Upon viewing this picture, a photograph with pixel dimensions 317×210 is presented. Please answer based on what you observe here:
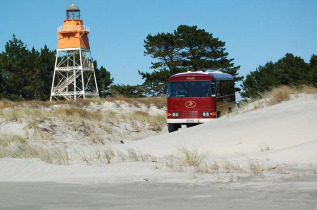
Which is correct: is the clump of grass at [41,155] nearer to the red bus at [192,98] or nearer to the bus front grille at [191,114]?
the red bus at [192,98]

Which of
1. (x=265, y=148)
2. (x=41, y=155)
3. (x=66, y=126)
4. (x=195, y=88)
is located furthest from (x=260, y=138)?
(x=66, y=126)

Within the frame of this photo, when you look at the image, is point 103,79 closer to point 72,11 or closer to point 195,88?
point 72,11

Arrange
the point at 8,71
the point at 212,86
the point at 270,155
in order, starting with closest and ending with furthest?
the point at 270,155, the point at 212,86, the point at 8,71

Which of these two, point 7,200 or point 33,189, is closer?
point 7,200

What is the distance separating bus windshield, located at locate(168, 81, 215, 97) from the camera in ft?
88.3

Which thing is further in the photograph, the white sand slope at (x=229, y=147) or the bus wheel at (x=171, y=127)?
the bus wheel at (x=171, y=127)

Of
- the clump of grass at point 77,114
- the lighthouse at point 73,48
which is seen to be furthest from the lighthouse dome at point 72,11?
the clump of grass at point 77,114

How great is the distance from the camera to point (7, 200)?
786 cm

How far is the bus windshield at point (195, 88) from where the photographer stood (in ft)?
88.3

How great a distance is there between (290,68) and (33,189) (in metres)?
76.0

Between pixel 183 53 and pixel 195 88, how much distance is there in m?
37.4

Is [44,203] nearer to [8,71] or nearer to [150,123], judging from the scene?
[150,123]

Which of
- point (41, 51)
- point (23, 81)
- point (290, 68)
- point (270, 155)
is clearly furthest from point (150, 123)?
point (290, 68)

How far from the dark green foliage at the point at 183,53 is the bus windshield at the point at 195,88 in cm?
3452
